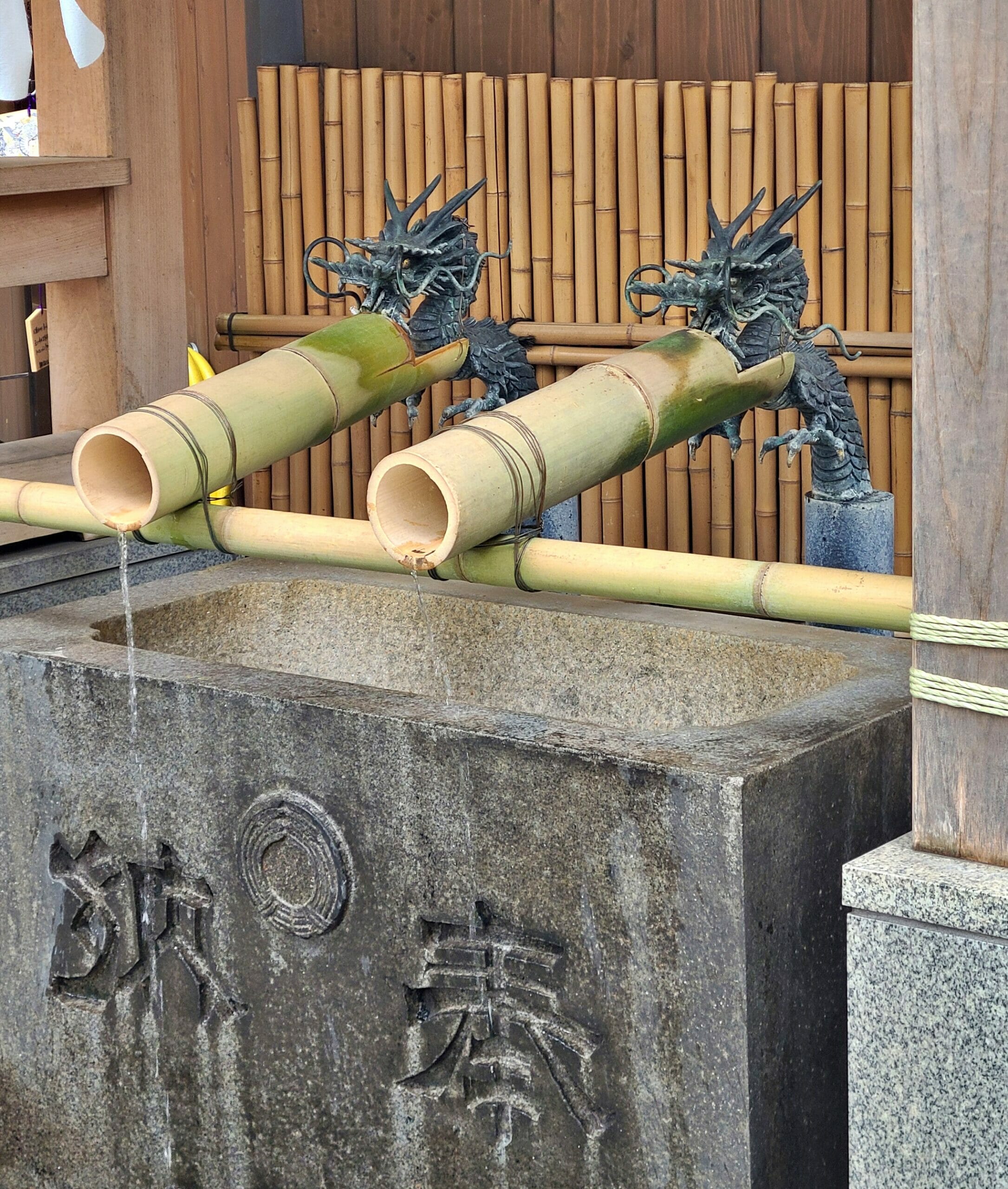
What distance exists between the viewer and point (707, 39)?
12.7ft

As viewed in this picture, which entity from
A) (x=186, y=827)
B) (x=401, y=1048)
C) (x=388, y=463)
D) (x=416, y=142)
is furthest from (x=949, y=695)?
(x=416, y=142)

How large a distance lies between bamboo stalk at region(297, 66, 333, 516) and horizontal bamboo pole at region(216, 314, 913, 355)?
9 cm

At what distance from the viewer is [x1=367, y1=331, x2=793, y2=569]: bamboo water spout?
2373 millimetres

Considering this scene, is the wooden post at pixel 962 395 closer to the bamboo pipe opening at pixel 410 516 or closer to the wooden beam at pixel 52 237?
the bamboo pipe opening at pixel 410 516

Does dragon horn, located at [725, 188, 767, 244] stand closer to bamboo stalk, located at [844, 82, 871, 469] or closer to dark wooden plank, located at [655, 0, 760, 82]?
bamboo stalk, located at [844, 82, 871, 469]

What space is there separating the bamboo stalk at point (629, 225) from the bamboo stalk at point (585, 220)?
62mm

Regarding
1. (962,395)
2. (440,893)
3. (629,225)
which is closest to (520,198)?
(629,225)

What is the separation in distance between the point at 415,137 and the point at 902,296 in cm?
126

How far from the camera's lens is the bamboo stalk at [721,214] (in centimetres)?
373

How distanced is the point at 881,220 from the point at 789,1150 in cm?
211

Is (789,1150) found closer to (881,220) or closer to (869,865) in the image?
(869,865)

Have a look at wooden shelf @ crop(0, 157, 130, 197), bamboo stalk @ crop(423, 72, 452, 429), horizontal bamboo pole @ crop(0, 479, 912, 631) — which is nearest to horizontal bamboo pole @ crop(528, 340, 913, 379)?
bamboo stalk @ crop(423, 72, 452, 429)

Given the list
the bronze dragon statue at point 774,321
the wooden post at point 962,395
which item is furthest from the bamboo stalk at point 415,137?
the wooden post at point 962,395

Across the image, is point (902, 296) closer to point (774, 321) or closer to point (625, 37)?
point (625, 37)
